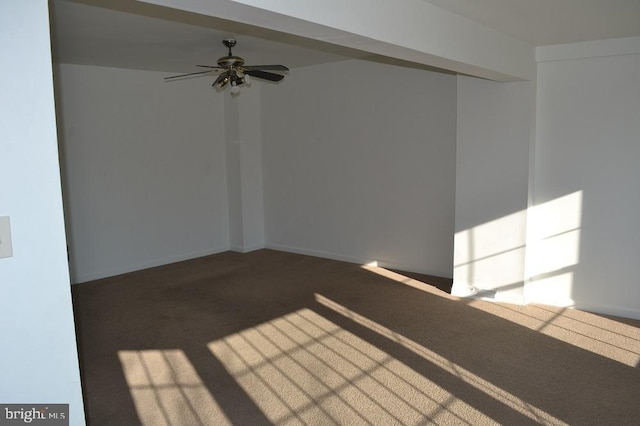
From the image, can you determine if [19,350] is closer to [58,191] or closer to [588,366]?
[58,191]

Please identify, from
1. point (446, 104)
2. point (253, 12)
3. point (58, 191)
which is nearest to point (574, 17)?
point (446, 104)

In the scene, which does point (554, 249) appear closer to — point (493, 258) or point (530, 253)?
point (530, 253)

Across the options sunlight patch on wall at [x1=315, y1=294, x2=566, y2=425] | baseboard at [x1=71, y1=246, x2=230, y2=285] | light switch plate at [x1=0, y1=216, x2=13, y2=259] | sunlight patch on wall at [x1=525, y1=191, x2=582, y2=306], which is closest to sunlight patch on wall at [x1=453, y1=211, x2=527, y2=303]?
sunlight patch on wall at [x1=525, y1=191, x2=582, y2=306]

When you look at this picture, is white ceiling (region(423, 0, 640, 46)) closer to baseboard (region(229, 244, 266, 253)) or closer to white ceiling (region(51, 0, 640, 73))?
white ceiling (region(51, 0, 640, 73))

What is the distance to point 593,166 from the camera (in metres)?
4.53

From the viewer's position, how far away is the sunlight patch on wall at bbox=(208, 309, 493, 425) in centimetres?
299

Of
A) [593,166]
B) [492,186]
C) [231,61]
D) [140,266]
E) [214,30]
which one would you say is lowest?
[140,266]

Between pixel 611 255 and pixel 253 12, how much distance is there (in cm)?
396

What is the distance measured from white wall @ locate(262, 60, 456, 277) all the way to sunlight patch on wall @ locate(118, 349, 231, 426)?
3.20 m

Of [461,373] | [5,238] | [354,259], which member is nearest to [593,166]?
[461,373]

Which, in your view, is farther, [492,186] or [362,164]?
[362,164]

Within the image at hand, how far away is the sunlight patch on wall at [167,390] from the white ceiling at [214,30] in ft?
8.26

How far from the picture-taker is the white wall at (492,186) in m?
4.72

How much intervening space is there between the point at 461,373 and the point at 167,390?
1963 mm
